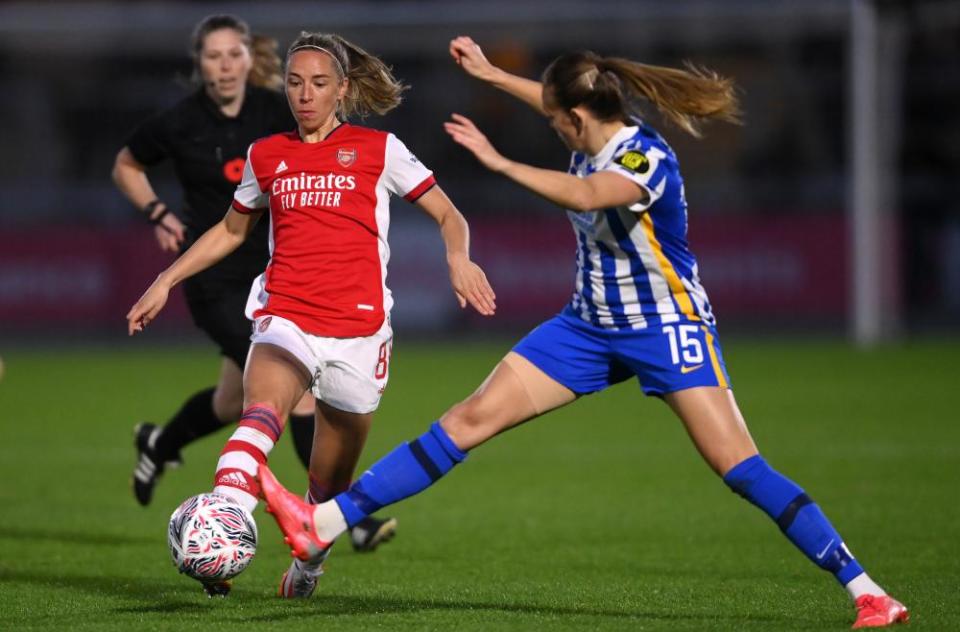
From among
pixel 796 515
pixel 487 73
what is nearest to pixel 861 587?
pixel 796 515

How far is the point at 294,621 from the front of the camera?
551 cm

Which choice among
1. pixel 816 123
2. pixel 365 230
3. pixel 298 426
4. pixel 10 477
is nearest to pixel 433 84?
pixel 816 123

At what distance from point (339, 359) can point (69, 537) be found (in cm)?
282

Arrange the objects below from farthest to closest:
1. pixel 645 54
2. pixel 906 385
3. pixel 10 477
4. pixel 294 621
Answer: pixel 645 54 → pixel 906 385 → pixel 10 477 → pixel 294 621

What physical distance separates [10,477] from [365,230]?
5.17 metres

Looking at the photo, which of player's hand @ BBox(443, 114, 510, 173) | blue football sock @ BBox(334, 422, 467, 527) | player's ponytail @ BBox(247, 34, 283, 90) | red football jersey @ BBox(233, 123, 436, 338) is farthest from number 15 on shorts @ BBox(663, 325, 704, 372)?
player's ponytail @ BBox(247, 34, 283, 90)

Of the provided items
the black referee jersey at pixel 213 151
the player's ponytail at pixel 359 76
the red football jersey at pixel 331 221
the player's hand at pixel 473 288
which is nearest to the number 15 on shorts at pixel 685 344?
the player's hand at pixel 473 288

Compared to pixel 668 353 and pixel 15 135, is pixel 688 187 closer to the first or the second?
pixel 15 135

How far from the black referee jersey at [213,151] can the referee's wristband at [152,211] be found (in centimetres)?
16

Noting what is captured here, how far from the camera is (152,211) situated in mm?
7707

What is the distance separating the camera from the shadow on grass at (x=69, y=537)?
7.71 metres

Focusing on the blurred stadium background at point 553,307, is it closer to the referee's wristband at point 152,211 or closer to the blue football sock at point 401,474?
the blue football sock at point 401,474

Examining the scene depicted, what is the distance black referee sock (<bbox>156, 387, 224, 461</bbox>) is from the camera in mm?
8117

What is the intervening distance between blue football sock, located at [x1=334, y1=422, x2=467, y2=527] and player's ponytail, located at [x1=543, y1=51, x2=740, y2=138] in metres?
1.32
